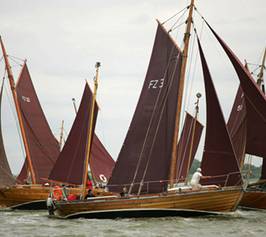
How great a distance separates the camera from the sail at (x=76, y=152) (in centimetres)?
4541

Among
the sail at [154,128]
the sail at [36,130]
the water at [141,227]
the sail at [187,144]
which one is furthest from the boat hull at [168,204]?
the sail at [187,144]

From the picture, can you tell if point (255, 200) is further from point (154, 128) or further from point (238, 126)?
point (154, 128)

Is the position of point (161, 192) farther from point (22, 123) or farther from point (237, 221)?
point (22, 123)

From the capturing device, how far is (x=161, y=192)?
3909cm

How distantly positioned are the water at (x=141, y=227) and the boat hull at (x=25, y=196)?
8.62 meters

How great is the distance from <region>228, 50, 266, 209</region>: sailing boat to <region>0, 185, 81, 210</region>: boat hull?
43.3 feet

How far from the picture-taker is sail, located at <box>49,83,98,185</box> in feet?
149

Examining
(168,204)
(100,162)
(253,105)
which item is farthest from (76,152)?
(253,105)

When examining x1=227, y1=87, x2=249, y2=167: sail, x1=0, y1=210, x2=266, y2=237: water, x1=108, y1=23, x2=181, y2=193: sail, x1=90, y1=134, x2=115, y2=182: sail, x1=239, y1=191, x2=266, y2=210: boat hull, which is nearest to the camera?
x1=0, y1=210, x2=266, y2=237: water

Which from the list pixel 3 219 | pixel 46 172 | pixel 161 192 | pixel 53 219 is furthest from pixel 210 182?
pixel 46 172

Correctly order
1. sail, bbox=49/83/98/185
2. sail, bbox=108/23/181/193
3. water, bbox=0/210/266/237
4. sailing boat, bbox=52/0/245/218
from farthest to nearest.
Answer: sail, bbox=49/83/98/185 → sail, bbox=108/23/181/193 → sailing boat, bbox=52/0/245/218 → water, bbox=0/210/266/237

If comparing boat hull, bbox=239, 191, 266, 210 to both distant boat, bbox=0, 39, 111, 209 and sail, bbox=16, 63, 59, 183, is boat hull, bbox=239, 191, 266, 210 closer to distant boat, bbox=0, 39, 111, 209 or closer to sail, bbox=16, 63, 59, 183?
distant boat, bbox=0, 39, 111, 209

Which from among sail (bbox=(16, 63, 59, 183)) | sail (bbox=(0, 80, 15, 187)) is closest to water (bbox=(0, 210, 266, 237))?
sail (bbox=(0, 80, 15, 187))

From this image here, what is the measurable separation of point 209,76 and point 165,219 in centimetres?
794
